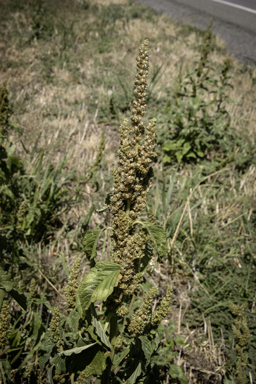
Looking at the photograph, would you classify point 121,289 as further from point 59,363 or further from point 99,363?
point 59,363

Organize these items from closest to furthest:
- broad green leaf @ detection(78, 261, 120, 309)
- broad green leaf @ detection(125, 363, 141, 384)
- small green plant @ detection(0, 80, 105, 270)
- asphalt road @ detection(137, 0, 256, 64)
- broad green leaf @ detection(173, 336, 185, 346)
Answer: broad green leaf @ detection(78, 261, 120, 309)
broad green leaf @ detection(125, 363, 141, 384)
broad green leaf @ detection(173, 336, 185, 346)
small green plant @ detection(0, 80, 105, 270)
asphalt road @ detection(137, 0, 256, 64)

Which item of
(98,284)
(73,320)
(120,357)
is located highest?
(98,284)

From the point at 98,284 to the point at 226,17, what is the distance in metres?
12.1

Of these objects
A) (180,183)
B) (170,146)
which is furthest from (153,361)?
(170,146)

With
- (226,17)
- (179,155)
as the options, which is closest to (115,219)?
(179,155)

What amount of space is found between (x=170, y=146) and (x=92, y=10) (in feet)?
18.9

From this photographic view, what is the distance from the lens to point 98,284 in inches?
52.9

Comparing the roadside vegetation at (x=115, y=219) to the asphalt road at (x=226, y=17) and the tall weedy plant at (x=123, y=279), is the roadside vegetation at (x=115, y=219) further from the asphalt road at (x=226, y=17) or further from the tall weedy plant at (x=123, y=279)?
the asphalt road at (x=226, y=17)

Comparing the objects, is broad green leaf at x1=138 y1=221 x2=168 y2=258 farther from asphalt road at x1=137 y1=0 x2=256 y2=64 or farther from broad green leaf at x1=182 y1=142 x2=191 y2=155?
asphalt road at x1=137 y1=0 x2=256 y2=64

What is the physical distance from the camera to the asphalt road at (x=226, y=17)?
906cm

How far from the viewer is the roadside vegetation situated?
4.94 feet

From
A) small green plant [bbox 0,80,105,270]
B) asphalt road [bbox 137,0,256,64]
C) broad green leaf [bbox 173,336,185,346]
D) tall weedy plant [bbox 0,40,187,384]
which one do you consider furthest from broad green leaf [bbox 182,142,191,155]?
asphalt road [bbox 137,0,256,64]

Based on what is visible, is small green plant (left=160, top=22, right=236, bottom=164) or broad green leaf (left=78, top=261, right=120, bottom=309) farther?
small green plant (left=160, top=22, right=236, bottom=164)

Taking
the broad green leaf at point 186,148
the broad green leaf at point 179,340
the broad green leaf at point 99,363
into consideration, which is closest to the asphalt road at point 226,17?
the broad green leaf at point 186,148
